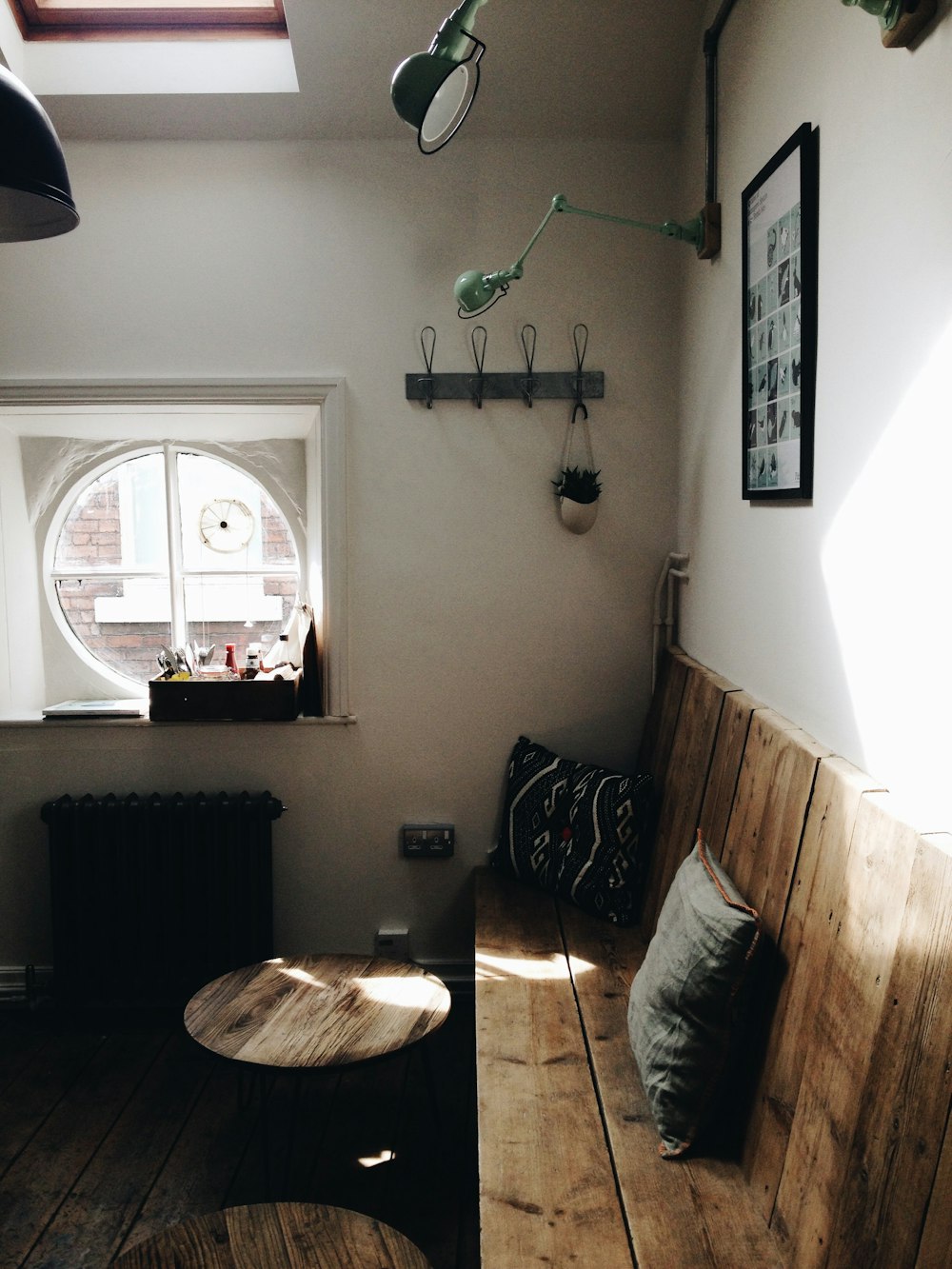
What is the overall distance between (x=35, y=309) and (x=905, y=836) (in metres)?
2.93

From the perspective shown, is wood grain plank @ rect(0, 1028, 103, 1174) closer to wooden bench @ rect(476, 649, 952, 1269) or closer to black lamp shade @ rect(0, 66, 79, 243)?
wooden bench @ rect(476, 649, 952, 1269)

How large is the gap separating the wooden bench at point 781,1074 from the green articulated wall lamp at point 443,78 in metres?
1.37

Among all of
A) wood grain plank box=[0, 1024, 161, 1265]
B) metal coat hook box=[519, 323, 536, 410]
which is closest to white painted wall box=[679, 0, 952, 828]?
metal coat hook box=[519, 323, 536, 410]

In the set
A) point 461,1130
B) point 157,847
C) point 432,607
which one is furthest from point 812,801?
point 157,847

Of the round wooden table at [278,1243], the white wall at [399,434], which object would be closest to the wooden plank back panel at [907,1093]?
the round wooden table at [278,1243]

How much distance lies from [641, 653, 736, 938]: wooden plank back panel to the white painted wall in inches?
6.0

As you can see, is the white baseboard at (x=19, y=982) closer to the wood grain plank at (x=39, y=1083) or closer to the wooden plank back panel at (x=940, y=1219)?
the wood grain plank at (x=39, y=1083)

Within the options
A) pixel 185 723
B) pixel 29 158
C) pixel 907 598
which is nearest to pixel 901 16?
pixel 907 598

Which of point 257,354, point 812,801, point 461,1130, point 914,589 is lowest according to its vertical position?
point 461,1130

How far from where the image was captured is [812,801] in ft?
5.41

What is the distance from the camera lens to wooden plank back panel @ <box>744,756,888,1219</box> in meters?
1.51

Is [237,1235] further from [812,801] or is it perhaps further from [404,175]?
[404,175]

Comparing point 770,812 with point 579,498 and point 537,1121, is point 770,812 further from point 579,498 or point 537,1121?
point 579,498

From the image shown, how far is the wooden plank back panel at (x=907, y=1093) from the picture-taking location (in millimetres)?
1129
